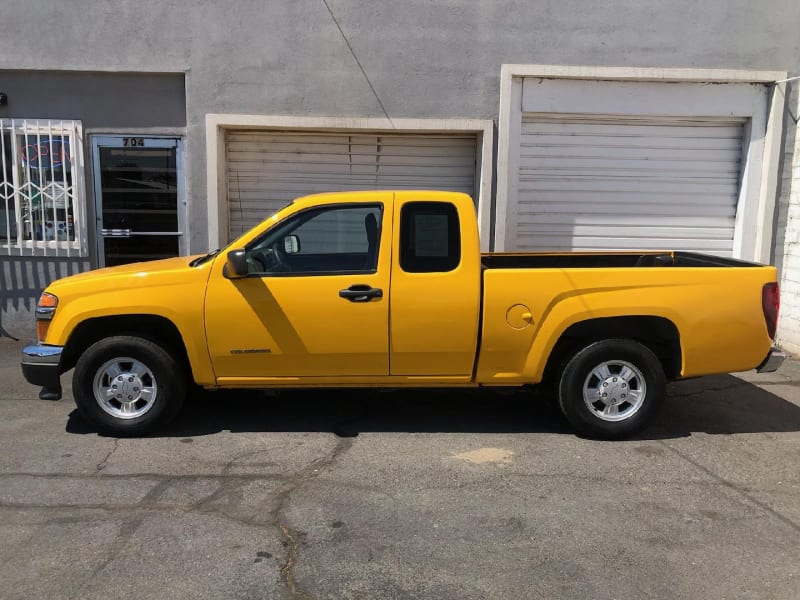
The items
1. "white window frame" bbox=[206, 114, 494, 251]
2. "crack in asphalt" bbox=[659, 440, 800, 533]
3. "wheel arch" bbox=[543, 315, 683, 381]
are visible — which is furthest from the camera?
"white window frame" bbox=[206, 114, 494, 251]

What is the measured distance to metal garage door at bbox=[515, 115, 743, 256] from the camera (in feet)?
28.3

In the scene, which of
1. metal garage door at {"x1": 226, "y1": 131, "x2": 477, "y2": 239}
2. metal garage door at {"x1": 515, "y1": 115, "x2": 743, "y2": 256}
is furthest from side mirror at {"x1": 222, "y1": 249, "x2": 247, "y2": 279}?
metal garage door at {"x1": 515, "y1": 115, "x2": 743, "y2": 256}

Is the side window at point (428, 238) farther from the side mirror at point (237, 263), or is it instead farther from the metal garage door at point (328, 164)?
the metal garage door at point (328, 164)

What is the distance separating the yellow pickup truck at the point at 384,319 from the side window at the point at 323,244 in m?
0.01

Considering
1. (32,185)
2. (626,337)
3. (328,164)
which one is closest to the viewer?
(626,337)

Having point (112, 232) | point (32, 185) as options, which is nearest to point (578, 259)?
point (112, 232)

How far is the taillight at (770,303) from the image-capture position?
5.00 metres

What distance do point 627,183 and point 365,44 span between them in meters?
3.87

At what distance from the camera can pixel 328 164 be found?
876cm

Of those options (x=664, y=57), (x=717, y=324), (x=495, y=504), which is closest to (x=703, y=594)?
(x=495, y=504)

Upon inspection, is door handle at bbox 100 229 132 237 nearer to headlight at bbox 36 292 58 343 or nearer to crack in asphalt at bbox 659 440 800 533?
headlight at bbox 36 292 58 343

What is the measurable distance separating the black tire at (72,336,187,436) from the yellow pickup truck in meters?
0.01

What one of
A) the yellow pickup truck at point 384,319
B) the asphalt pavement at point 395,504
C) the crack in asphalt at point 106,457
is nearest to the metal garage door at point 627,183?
the asphalt pavement at point 395,504

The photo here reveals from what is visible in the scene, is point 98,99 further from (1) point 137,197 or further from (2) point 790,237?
(2) point 790,237
